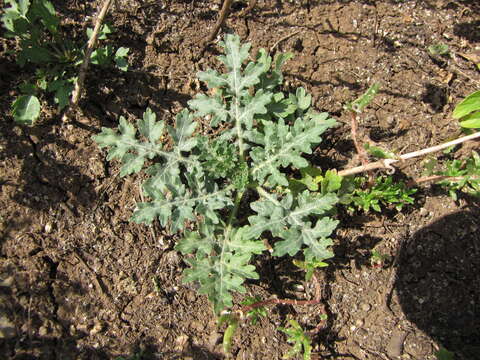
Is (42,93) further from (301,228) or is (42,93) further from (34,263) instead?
(301,228)

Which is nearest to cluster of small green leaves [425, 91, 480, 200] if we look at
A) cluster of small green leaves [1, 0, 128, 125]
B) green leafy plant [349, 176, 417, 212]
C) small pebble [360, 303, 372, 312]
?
green leafy plant [349, 176, 417, 212]

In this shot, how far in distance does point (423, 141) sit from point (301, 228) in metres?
1.37

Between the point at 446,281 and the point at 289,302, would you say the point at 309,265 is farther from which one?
the point at 446,281

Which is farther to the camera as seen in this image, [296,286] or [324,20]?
[324,20]

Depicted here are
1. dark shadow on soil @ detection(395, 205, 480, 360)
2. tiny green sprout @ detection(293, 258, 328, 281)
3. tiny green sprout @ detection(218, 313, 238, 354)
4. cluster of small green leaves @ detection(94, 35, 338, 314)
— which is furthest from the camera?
dark shadow on soil @ detection(395, 205, 480, 360)

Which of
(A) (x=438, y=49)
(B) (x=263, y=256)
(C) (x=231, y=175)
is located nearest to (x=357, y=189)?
(B) (x=263, y=256)

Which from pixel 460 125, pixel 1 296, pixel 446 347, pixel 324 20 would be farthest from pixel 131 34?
pixel 446 347

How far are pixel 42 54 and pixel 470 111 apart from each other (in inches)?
122

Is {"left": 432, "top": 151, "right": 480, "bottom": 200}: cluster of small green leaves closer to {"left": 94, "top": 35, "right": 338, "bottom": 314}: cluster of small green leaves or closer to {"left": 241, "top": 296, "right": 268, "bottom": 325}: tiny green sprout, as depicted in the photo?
{"left": 94, "top": 35, "right": 338, "bottom": 314}: cluster of small green leaves

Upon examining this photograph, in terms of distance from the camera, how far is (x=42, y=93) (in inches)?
124

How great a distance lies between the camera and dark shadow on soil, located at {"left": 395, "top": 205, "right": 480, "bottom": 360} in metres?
3.10

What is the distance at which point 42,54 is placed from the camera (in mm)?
3049

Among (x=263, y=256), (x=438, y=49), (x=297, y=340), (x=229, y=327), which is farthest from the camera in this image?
(x=438, y=49)

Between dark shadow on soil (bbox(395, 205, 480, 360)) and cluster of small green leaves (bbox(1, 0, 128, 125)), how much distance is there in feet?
8.63
